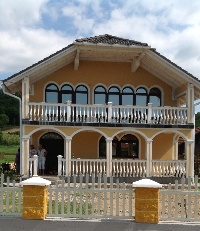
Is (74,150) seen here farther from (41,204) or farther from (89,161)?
(41,204)

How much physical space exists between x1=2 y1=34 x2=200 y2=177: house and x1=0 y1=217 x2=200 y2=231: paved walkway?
992 centimetres

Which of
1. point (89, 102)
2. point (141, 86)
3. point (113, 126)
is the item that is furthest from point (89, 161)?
point (141, 86)

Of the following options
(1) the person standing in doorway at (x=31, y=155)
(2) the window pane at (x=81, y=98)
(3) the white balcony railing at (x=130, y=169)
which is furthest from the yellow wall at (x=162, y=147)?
(1) the person standing in doorway at (x=31, y=155)

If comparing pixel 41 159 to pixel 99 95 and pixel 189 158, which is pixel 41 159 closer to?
pixel 99 95

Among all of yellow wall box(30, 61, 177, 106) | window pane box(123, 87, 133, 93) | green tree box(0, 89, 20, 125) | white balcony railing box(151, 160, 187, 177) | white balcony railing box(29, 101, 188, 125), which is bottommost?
white balcony railing box(151, 160, 187, 177)

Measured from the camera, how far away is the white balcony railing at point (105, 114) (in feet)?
62.7

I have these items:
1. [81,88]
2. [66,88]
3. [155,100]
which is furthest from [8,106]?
[155,100]

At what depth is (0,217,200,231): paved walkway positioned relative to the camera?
834 cm

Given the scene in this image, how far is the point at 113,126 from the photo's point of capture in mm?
19250

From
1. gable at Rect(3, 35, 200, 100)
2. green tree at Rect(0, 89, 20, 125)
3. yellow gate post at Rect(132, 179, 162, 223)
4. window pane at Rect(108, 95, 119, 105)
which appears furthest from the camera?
green tree at Rect(0, 89, 20, 125)

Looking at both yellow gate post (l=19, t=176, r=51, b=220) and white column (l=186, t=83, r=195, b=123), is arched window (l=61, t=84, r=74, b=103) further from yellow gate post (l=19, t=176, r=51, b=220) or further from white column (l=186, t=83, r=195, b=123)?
yellow gate post (l=19, t=176, r=51, b=220)

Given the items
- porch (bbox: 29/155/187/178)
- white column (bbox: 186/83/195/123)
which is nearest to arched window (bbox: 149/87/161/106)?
white column (bbox: 186/83/195/123)

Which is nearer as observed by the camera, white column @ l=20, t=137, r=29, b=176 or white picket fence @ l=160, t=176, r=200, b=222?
white picket fence @ l=160, t=176, r=200, b=222

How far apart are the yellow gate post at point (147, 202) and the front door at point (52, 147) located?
529 inches
